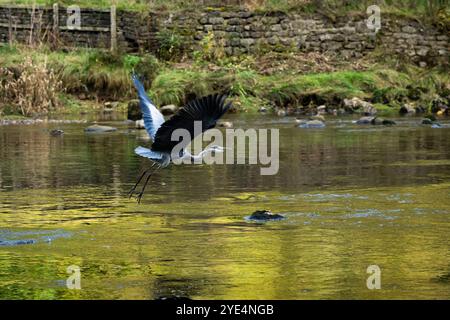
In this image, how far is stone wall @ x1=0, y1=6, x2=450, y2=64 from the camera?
1211 inches

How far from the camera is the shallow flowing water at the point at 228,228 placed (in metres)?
7.21

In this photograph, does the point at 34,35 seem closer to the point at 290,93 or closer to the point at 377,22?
the point at 290,93

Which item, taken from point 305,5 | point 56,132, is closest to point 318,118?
point 56,132

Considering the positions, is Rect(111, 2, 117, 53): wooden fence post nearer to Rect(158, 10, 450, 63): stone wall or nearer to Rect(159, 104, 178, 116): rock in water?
Rect(158, 10, 450, 63): stone wall

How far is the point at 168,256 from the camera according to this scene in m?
8.17

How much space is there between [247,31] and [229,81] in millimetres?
3885

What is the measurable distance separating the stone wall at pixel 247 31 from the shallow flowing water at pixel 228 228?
14.8 metres

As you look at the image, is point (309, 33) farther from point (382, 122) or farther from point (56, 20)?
point (382, 122)

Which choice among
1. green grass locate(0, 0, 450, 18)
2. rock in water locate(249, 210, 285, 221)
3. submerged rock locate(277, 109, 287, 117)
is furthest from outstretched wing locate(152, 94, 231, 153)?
green grass locate(0, 0, 450, 18)

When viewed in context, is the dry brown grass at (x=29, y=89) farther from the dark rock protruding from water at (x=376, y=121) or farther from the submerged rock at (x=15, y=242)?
the submerged rock at (x=15, y=242)
